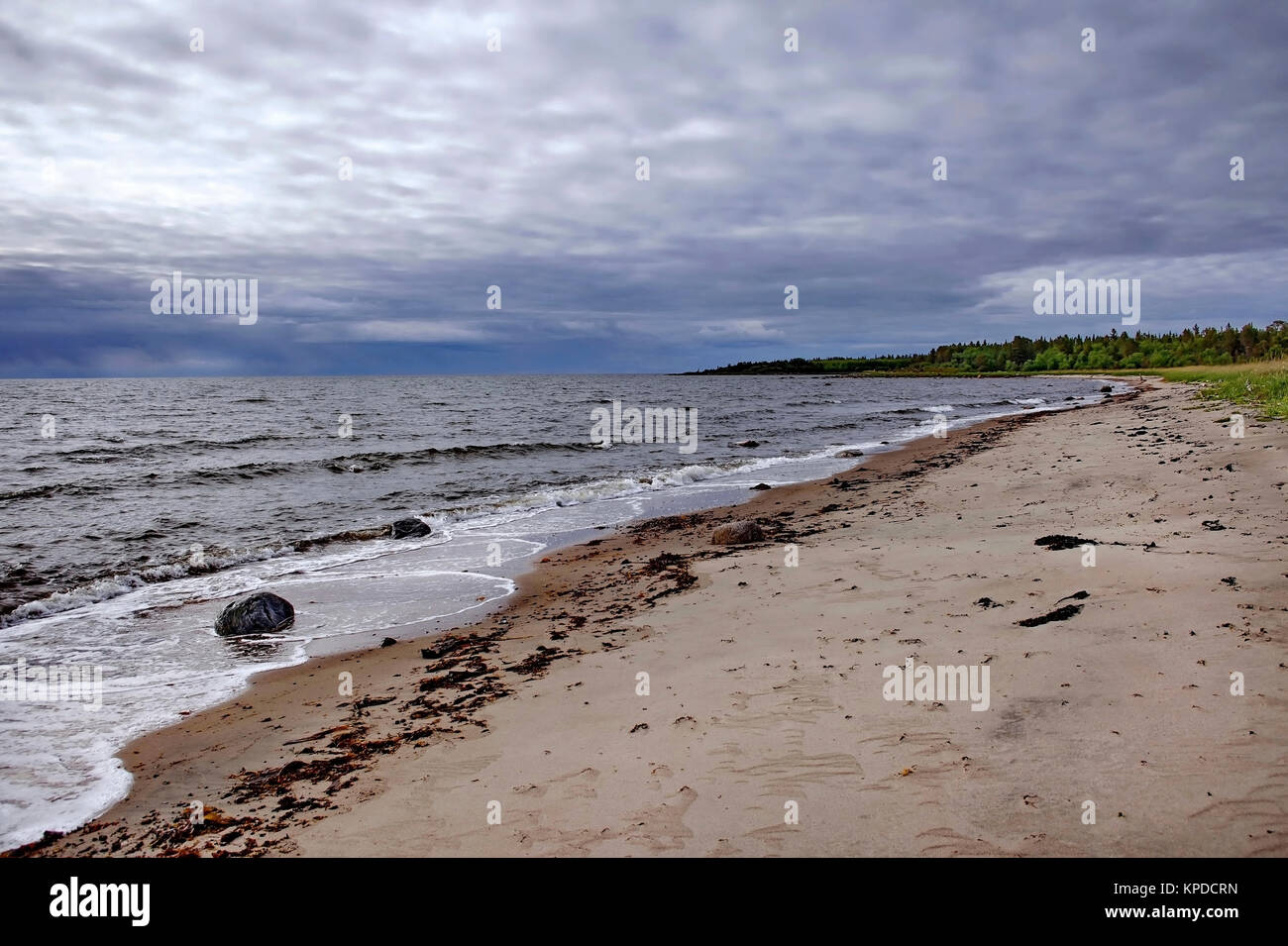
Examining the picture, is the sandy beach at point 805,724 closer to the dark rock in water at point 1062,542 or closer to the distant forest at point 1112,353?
the dark rock in water at point 1062,542

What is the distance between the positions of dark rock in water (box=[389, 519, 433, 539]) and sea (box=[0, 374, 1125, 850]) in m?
0.30

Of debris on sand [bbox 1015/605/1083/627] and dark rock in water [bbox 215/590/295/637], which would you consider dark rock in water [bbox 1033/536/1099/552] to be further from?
dark rock in water [bbox 215/590/295/637]

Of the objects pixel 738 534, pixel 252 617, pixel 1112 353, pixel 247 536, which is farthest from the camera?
pixel 1112 353

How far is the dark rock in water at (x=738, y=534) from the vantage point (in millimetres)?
14016

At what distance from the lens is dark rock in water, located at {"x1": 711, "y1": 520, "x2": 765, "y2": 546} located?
14016 mm

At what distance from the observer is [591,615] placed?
1011cm

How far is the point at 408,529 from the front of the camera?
56.5 ft

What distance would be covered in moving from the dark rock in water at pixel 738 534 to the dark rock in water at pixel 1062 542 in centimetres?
521

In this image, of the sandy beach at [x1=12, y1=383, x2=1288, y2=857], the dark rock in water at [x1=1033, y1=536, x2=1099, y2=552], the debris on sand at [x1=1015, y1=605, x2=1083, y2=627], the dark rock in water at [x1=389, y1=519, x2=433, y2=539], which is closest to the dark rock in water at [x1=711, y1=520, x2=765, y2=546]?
the sandy beach at [x1=12, y1=383, x2=1288, y2=857]

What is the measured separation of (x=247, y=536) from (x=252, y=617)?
7783 millimetres

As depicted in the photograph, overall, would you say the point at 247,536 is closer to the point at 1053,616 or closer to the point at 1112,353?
the point at 1053,616

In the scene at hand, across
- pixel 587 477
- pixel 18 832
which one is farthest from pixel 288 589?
pixel 587 477

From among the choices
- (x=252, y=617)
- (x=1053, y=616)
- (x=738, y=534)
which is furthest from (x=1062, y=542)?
(x=252, y=617)

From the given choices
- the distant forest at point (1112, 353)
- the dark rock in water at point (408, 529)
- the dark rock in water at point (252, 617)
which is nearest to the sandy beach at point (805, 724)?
the dark rock in water at point (252, 617)
